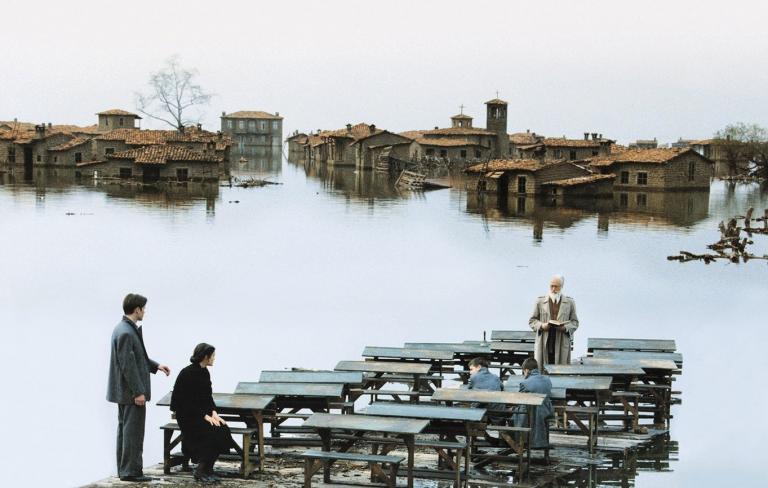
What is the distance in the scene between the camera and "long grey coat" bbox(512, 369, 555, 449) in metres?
12.0

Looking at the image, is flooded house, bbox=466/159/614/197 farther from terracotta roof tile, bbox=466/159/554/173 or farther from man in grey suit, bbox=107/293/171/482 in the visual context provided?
man in grey suit, bbox=107/293/171/482

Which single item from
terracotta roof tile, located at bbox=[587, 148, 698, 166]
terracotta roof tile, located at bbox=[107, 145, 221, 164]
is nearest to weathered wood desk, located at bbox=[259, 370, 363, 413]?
terracotta roof tile, located at bbox=[587, 148, 698, 166]

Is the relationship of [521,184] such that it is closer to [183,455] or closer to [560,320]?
[560,320]

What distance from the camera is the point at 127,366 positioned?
10609mm

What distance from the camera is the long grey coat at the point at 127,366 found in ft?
34.7

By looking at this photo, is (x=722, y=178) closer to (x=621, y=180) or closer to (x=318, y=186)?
(x=621, y=180)

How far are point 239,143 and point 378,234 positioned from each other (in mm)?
109684

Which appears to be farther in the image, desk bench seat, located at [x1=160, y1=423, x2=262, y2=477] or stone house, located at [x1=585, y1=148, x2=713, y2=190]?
stone house, located at [x1=585, y1=148, x2=713, y2=190]

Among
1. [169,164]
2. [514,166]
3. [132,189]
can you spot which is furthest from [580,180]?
[132,189]

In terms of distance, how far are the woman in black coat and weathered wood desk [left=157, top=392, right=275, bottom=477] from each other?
26cm

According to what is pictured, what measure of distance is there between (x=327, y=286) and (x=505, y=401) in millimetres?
21109

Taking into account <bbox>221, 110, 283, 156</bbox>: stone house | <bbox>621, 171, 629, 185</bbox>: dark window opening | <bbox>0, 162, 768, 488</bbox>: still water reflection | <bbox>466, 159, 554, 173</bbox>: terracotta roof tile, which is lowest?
<bbox>0, 162, 768, 488</bbox>: still water reflection

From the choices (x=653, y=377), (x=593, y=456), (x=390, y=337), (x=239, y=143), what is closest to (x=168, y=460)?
(x=593, y=456)

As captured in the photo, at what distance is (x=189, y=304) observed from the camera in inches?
1112
